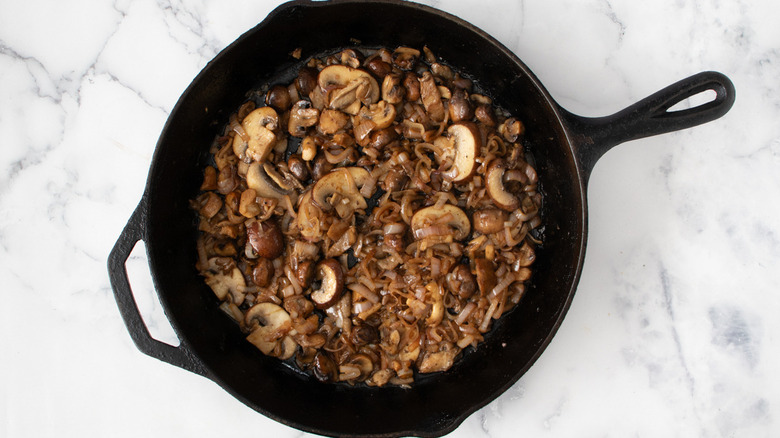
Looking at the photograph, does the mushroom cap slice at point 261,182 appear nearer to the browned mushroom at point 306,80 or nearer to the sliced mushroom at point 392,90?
the browned mushroom at point 306,80

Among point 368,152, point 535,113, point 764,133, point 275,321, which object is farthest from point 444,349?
point 764,133

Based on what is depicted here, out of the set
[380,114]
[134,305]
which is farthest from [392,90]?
[134,305]

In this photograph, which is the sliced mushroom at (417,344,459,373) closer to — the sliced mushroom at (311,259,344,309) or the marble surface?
the marble surface

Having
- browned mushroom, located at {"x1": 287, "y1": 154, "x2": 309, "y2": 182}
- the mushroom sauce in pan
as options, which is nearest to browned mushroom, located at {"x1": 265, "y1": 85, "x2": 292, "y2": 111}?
the mushroom sauce in pan

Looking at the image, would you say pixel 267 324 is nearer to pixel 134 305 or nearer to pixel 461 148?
pixel 134 305

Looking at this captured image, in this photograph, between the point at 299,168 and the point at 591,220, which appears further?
the point at 591,220

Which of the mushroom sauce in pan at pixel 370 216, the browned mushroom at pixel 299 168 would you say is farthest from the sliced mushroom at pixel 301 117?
the browned mushroom at pixel 299 168

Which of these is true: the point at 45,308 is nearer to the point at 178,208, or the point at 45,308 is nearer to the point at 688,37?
the point at 178,208
